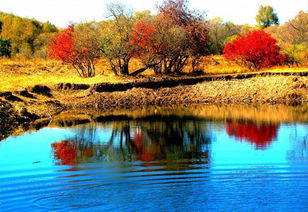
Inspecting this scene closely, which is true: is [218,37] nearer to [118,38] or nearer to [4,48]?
[4,48]

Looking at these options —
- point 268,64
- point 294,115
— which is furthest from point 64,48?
point 294,115

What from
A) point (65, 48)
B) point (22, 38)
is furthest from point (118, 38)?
point (22, 38)

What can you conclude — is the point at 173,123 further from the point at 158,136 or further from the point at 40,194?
the point at 40,194

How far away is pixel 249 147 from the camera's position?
19969 millimetres

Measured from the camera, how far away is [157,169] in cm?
1598

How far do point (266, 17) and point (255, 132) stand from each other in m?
91.0

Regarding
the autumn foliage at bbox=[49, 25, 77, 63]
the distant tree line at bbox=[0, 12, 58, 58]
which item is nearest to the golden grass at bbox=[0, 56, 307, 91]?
the autumn foliage at bbox=[49, 25, 77, 63]

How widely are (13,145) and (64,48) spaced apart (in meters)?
23.0

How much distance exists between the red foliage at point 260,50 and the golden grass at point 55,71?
0.99 m

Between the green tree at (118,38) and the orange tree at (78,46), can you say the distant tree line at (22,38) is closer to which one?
the orange tree at (78,46)

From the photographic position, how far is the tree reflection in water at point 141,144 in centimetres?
1830

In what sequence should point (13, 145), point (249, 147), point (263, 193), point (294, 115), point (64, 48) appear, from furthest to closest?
point (64, 48) → point (294, 115) → point (13, 145) → point (249, 147) → point (263, 193)

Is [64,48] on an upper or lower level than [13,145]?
upper

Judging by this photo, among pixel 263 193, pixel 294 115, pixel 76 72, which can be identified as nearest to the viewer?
pixel 263 193
